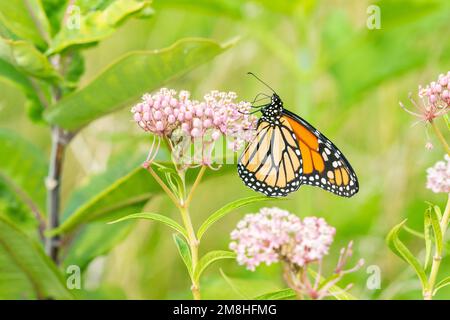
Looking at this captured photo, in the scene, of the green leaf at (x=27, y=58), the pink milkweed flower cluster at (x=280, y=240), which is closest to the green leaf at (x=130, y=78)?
the green leaf at (x=27, y=58)

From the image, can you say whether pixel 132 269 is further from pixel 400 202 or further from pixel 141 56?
pixel 141 56

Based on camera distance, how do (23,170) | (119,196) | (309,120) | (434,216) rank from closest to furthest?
(434,216)
(119,196)
(23,170)
(309,120)

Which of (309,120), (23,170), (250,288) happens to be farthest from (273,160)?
(309,120)

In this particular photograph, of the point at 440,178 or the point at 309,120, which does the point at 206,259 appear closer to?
the point at 440,178

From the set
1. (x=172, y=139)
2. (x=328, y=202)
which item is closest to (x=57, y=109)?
(x=172, y=139)

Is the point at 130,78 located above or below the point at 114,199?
above

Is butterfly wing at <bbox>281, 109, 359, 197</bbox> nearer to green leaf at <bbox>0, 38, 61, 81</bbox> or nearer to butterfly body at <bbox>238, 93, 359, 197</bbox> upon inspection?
butterfly body at <bbox>238, 93, 359, 197</bbox>
